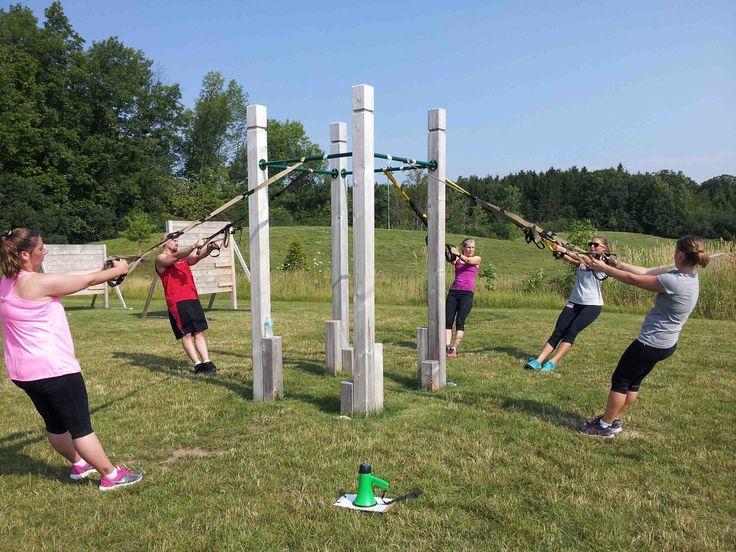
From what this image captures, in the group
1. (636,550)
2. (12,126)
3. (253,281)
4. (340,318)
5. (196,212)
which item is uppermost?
(12,126)

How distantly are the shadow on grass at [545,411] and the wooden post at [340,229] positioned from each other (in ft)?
7.80

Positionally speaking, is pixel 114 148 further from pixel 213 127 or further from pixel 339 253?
pixel 339 253

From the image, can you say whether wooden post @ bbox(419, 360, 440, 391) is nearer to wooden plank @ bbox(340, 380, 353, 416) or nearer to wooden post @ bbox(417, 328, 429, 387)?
wooden post @ bbox(417, 328, 429, 387)

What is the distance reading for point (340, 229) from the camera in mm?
7398

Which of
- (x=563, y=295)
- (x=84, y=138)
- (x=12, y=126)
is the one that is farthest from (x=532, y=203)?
(x=563, y=295)

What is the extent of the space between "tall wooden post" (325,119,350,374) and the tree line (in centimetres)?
2866

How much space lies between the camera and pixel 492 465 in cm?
444

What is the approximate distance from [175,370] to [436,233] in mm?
3985

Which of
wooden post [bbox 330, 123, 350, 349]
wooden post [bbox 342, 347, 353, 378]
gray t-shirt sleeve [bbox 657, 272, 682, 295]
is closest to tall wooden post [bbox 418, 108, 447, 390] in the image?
wooden post [bbox 342, 347, 353, 378]

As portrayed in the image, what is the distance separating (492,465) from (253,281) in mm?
3109

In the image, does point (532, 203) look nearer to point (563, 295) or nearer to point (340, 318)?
point (563, 295)

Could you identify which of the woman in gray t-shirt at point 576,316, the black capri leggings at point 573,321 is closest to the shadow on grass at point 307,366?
the woman in gray t-shirt at point 576,316

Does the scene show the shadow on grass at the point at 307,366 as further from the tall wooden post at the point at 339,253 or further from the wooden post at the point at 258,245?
the wooden post at the point at 258,245

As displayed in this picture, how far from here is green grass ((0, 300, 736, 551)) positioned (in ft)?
11.4
